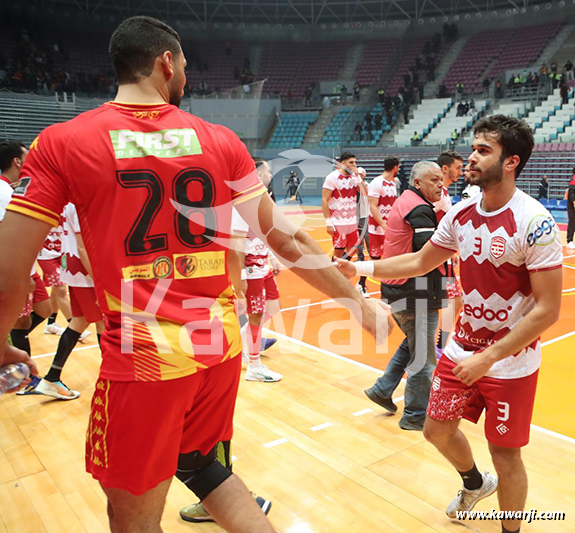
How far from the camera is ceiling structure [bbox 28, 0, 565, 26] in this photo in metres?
30.4

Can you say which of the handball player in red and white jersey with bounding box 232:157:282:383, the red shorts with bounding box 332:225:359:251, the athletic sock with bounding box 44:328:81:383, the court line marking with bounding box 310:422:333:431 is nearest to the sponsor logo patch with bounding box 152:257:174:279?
the court line marking with bounding box 310:422:333:431

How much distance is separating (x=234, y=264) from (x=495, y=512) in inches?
92.5

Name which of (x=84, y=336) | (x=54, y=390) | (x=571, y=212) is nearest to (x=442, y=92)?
(x=571, y=212)

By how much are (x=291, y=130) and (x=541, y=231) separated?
26181mm

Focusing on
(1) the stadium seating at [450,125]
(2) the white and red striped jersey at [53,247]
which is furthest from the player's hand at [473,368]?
(1) the stadium seating at [450,125]

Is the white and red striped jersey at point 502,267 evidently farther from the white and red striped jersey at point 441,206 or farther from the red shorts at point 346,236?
the red shorts at point 346,236

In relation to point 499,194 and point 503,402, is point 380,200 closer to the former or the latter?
point 499,194

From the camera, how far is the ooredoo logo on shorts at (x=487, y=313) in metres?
2.57

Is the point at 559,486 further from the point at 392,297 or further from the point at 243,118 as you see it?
the point at 243,118

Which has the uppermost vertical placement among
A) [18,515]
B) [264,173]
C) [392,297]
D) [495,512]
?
[264,173]

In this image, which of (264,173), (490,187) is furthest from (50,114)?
(490,187)

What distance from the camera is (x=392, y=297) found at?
4211 millimetres

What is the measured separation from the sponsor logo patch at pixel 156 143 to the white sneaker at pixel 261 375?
3728mm

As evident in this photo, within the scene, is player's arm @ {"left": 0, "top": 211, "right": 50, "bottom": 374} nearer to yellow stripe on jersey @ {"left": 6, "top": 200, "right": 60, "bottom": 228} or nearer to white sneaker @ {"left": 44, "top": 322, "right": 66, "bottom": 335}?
yellow stripe on jersey @ {"left": 6, "top": 200, "right": 60, "bottom": 228}
